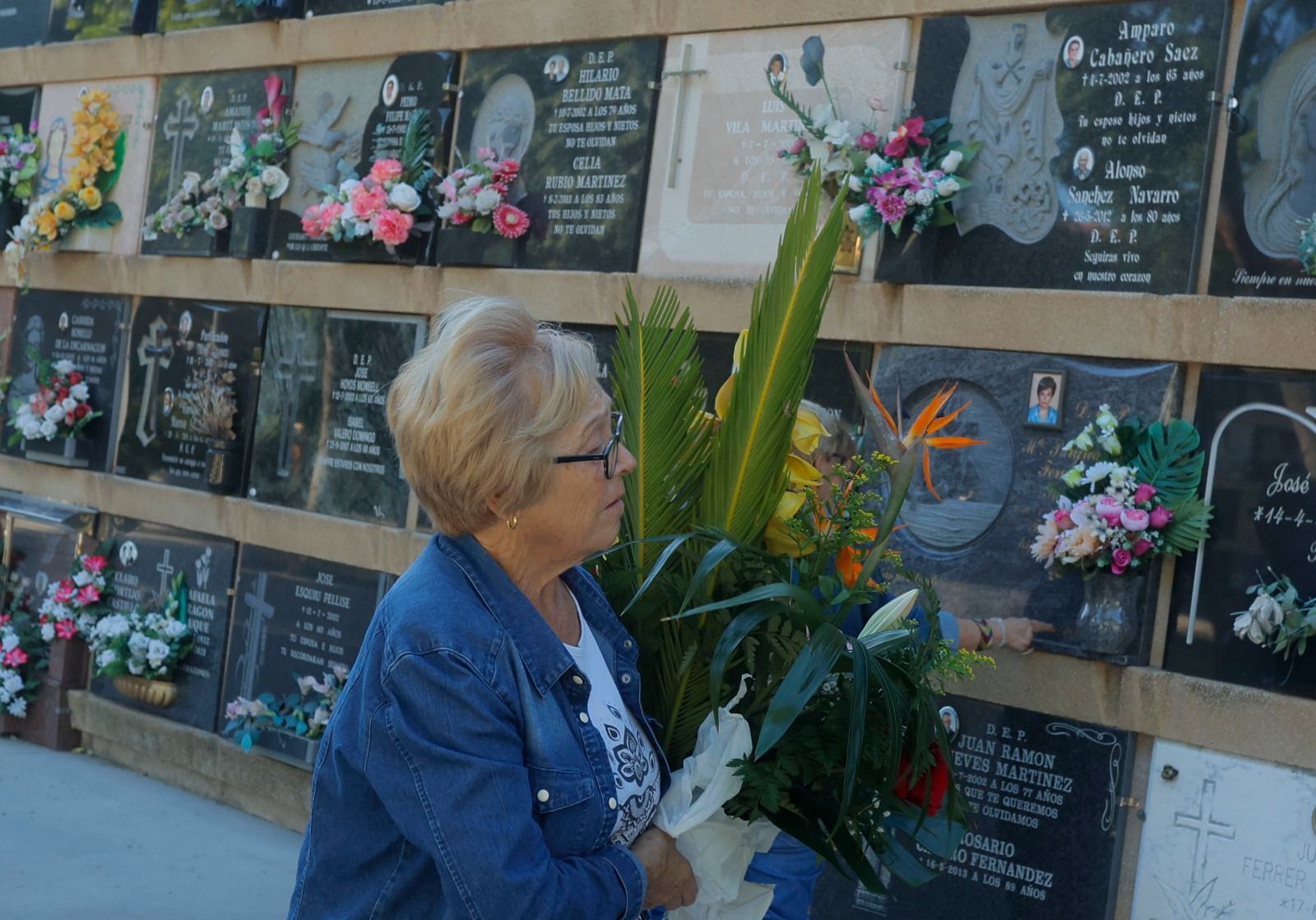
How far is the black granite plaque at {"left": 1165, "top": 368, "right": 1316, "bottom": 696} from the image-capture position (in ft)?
12.5

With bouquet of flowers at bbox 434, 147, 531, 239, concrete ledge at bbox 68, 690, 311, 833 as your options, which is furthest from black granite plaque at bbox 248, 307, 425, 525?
concrete ledge at bbox 68, 690, 311, 833

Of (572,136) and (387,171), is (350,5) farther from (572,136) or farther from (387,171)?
(572,136)

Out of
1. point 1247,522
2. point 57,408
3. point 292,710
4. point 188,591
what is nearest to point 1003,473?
point 1247,522

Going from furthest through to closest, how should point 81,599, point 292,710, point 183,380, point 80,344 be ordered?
point 80,344 < point 81,599 < point 183,380 < point 292,710

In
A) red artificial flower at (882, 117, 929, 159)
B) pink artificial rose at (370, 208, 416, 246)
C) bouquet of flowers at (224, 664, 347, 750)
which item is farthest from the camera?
bouquet of flowers at (224, 664, 347, 750)

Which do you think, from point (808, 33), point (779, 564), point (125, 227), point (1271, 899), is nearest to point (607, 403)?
point (779, 564)

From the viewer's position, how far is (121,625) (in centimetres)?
705

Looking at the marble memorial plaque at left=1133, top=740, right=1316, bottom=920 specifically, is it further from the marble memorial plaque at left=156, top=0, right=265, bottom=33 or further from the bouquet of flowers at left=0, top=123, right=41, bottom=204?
the bouquet of flowers at left=0, top=123, right=41, bottom=204

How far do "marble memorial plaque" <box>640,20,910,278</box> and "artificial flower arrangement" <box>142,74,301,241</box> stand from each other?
2.15 metres

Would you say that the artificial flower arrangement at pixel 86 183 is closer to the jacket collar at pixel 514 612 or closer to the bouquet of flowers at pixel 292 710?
the bouquet of flowers at pixel 292 710

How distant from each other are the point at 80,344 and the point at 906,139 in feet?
16.4

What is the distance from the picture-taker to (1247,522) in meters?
3.91

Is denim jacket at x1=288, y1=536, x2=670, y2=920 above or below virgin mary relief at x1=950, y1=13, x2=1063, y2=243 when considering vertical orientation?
below

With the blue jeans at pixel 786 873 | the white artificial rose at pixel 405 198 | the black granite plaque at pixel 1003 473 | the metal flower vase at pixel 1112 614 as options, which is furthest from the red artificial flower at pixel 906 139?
the blue jeans at pixel 786 873
